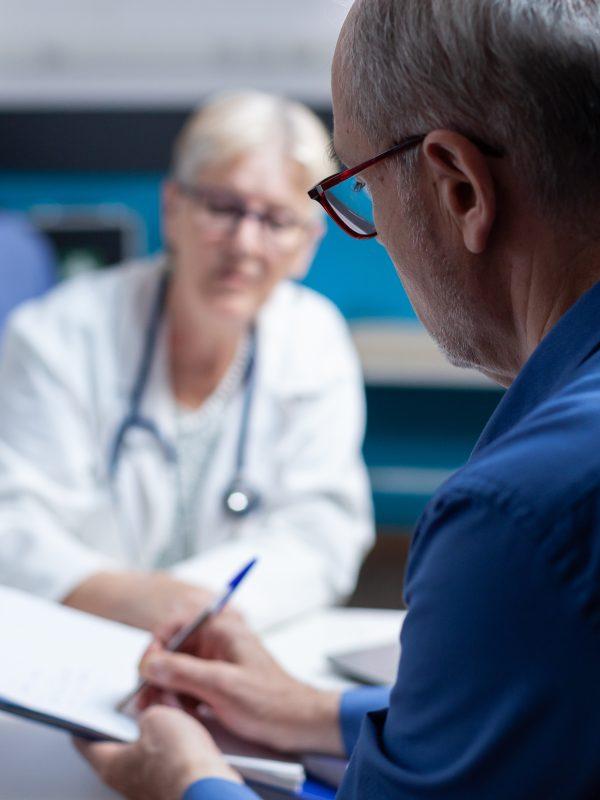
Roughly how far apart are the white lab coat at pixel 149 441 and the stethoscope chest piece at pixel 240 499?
15 mm

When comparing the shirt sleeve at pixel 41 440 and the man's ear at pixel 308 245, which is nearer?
the shirt sleeve at pixel 41 440

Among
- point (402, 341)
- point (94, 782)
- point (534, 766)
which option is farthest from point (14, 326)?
point (402, 341)

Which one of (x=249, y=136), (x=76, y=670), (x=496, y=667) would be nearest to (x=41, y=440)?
(x=249, y=136)

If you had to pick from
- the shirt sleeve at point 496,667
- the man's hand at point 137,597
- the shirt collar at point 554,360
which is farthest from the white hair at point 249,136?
the shirt sleeve at point 496,667

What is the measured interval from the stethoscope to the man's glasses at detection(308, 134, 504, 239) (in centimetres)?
85

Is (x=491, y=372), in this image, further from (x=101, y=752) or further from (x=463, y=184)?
(x=101, y=752)

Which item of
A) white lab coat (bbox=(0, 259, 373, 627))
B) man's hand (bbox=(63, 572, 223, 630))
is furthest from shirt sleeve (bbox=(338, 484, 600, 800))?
white lab coat (bbox=(0, 259, 373, 627))

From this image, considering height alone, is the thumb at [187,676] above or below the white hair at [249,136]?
below

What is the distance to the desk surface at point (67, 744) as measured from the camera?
2.78ft

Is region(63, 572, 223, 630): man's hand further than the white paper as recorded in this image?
Yes

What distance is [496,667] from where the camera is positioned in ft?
1.66

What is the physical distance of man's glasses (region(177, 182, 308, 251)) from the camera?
5.81 ft

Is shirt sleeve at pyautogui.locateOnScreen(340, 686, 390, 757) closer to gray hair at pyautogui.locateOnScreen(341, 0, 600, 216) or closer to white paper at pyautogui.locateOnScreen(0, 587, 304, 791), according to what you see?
white paper at pyautogui.locateOnScreen(0, 587, 304, 791)

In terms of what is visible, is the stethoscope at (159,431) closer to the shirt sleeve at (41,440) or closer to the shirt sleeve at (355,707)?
the shirt sleeve at (41,440)
